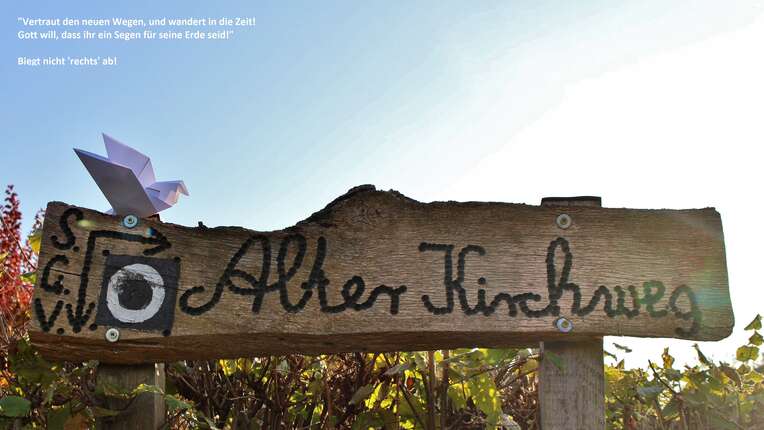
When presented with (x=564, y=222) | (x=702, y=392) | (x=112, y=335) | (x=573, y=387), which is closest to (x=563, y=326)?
(x=573, y=387)

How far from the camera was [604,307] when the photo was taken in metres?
2.06

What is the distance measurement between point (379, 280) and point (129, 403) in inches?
36.5

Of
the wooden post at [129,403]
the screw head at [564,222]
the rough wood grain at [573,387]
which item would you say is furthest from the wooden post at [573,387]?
the wooden post at [129,403]

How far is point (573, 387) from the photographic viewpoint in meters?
2.09

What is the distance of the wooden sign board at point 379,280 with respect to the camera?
2.04m

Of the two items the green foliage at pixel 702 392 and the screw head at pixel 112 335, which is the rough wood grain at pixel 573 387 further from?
the screw head at pixel 112 335

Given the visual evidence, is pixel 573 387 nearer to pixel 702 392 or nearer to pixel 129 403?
pixel 702 392

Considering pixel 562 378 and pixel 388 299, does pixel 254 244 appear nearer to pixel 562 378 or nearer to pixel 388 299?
pixel 388 299

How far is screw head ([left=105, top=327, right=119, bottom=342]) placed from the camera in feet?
6.66

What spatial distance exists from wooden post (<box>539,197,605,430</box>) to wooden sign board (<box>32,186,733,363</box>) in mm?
78

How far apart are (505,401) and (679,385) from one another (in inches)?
27.7

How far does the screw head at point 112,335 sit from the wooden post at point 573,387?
1321 mm

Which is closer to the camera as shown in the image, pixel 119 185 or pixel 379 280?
pixel 379 280

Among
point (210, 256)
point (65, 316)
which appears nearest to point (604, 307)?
point (210, 256)
